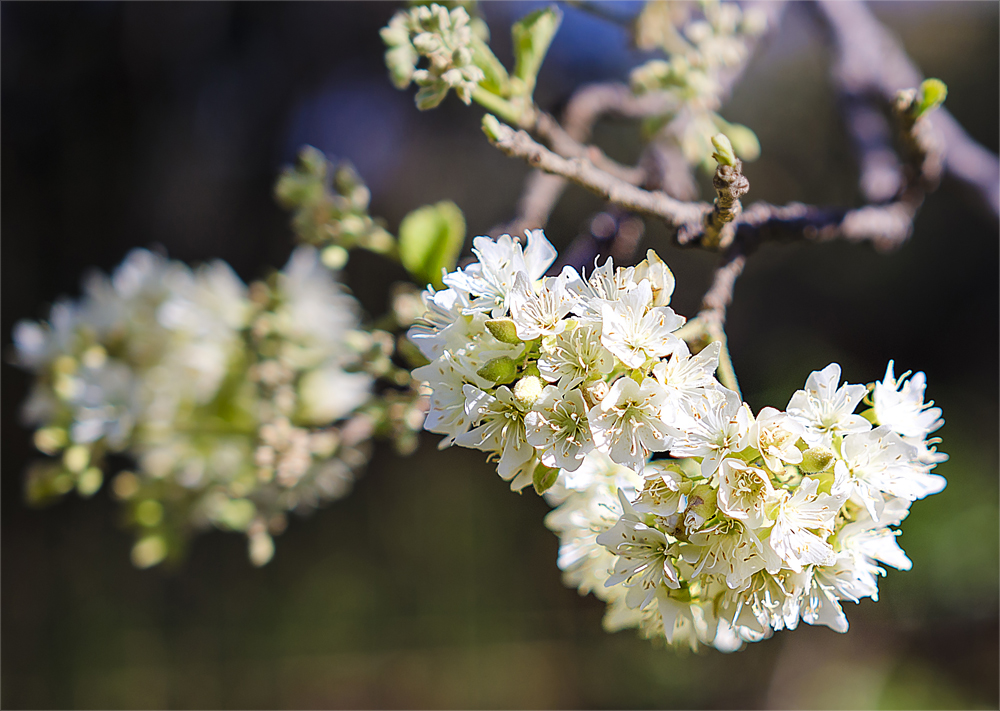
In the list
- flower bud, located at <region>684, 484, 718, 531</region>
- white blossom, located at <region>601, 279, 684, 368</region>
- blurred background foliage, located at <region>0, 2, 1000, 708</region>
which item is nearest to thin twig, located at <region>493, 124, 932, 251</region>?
white blossom, located at <region>601, 279, 684, 368</region>

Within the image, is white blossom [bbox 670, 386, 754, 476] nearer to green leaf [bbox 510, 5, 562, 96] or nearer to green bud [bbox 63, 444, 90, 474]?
green leaf [bbox 510, 5, 562, 96]

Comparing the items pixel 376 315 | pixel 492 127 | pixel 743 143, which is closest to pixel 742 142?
pixel 743 143

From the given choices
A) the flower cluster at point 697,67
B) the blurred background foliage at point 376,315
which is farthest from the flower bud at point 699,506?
the blurred background foliage at point 376,315

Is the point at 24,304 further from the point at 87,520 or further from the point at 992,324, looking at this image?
the point at 992,324

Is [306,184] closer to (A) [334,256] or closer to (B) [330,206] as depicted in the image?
(B) [330,206]

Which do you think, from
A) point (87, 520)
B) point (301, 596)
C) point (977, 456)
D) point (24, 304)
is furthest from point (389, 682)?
point (977, 456)

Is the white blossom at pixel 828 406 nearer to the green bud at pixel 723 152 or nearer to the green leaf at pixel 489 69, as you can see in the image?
the green bud at pixel 723 152
